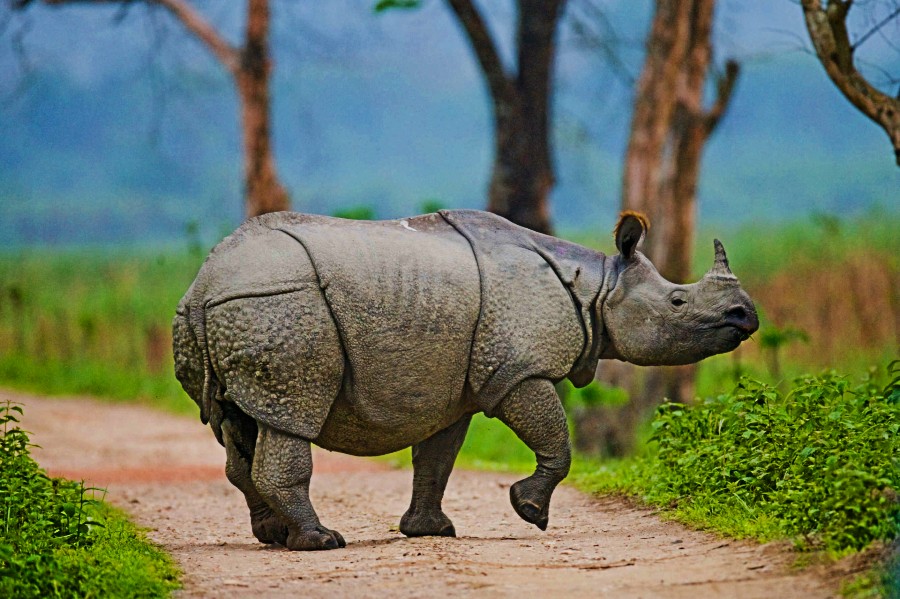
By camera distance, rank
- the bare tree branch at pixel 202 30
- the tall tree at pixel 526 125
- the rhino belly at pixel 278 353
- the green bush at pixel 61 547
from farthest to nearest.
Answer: the bare tree branch at pixel 202 30 → the tall tree at pixel 526 125 → the rhino belly at pixel 278 353 → the green bush at pixel 61 547

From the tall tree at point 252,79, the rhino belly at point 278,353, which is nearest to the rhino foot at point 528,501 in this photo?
the rhino belly at point 278,353

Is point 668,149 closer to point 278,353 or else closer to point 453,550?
point 453,550

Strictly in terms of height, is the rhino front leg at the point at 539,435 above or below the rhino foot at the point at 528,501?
above

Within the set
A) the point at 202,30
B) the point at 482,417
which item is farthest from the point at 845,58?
the point at 202,30

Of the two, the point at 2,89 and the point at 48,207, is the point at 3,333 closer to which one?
the point at 2,89

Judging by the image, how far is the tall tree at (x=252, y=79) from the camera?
57.0ft

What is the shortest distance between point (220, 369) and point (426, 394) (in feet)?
3.41

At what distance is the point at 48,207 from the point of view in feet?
110

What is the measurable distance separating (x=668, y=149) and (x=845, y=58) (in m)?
5.81

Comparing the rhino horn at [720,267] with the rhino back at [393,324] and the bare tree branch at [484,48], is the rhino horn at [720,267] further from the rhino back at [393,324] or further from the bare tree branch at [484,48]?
the bare tree branch at [484,48]

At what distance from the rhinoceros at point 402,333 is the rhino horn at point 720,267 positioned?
13 millimetres

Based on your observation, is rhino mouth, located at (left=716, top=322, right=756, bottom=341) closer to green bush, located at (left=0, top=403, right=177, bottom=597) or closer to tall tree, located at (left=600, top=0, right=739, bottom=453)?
green bush, located at (left=0, top=403, right=177, bottom=597)

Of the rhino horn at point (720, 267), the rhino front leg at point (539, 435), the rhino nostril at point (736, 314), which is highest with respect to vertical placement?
the rhino horn at point (720, 267)

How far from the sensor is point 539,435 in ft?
23.1
